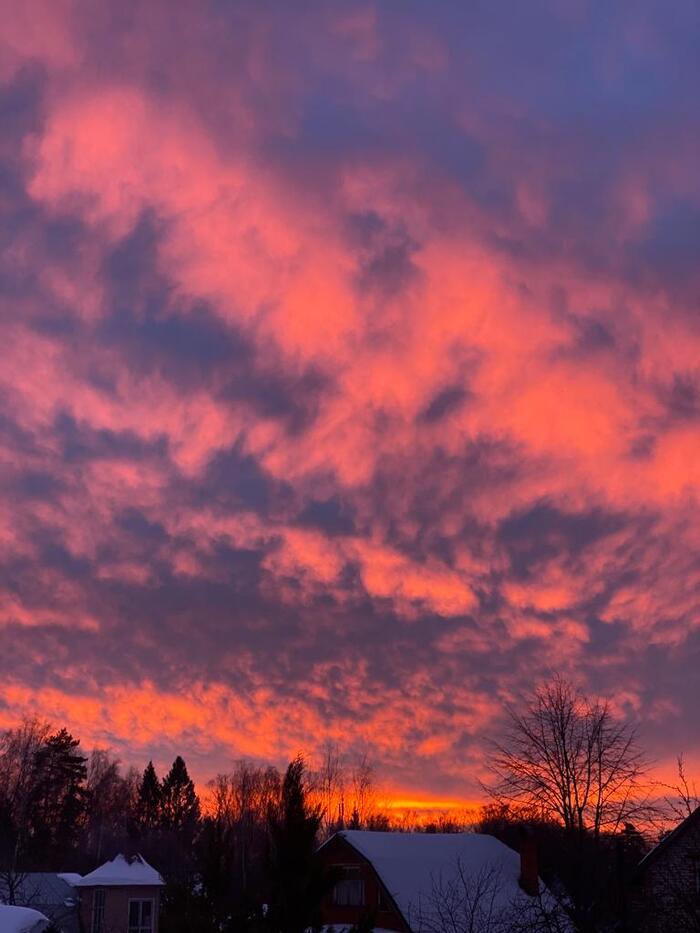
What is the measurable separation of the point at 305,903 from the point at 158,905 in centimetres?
3862

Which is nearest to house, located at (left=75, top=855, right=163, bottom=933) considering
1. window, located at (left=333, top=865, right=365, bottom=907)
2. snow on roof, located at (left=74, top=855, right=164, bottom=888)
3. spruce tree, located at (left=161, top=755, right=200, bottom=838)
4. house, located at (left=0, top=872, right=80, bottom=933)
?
snow on roof, located at (left=74, top=855, right=164, bottom=888)

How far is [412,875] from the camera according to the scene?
1905 inches

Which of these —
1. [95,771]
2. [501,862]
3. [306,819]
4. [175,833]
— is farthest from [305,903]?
[95,771]

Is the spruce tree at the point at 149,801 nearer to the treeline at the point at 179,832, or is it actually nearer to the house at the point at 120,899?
the treeline at the point at 179,832

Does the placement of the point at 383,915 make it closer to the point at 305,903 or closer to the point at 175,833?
the point at 305,903

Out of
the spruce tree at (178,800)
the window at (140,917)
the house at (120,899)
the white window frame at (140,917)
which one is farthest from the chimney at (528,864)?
→ the spruce tree at (178,800)

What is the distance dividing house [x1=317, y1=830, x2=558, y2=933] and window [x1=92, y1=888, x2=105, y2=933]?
1517 cm

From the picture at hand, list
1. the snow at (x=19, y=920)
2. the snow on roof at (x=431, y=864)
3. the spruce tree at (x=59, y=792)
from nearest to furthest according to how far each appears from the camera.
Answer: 1. the snow at (x=19, y=920)
2. the snow on roof at (x=431, y=864)
3. the spruce tree at (x=59, y=792)

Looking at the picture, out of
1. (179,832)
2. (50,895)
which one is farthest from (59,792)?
(50,895)

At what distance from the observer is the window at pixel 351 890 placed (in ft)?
162

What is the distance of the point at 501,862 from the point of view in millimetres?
51594

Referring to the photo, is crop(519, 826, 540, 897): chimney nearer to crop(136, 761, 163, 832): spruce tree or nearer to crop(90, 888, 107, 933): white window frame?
crop(90, 888, 107, 933): white window frame

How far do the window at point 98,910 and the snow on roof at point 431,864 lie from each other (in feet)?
53.8

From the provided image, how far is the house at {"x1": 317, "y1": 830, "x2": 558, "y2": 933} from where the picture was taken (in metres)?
46.2
